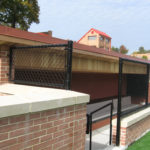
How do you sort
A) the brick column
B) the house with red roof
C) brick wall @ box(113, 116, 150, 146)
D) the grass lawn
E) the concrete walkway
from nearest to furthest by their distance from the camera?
the brick column → brick wall @ box(113, 116, 150, 146) → the grass lawn → the concrete walkway → the house with red roof

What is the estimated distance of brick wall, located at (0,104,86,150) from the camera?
2350 millimetres

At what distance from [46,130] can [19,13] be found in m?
25.0

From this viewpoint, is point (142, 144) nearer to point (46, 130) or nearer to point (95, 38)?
point (46, 130)

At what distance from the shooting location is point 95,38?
6894 cm

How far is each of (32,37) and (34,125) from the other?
2.47 metres

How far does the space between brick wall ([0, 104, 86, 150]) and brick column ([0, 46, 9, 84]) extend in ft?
7.35

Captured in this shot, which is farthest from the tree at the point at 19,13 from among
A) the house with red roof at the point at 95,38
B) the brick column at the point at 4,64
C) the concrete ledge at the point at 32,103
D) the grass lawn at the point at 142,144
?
the house with red roof at the point at 95,38

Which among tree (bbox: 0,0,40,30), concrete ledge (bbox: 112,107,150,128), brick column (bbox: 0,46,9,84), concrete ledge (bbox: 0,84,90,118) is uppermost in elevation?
tree (bbox: 0,0,40,30)

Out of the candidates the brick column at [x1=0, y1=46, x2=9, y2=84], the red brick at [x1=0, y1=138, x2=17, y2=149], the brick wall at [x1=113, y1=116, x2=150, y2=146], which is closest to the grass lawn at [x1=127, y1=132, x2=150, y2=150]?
the brick wall at [x1=113, y1=116, x2=150, y2=146]

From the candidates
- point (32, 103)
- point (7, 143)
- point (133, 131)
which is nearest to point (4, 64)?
point (32, 103)

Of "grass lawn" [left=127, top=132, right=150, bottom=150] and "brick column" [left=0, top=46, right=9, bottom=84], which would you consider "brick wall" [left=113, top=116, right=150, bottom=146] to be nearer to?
"grass lawn" [left=127, top=132, right=150, bottom=150]

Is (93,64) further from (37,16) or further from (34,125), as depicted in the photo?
(37,16)

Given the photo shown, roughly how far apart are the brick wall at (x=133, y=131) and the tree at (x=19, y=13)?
21.1m

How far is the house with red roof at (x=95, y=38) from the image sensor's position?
68094 mm
